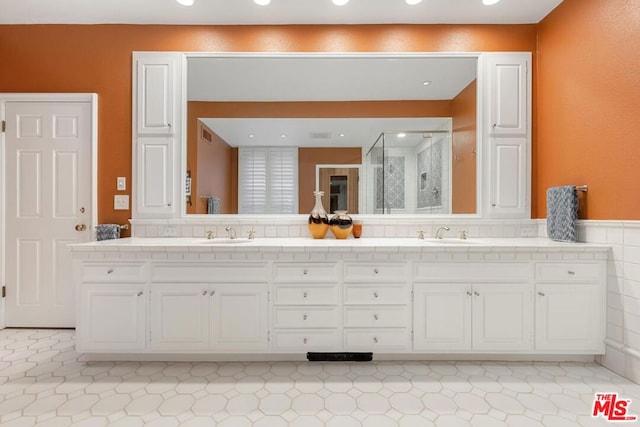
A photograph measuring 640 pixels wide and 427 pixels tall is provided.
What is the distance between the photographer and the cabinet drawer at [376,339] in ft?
6.58

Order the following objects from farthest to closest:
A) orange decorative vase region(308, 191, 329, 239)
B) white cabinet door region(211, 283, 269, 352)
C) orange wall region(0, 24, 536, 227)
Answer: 1. orange wall region(0, 24, 536, 227)
2. orange decorative vase region(308, 191, 329, 239)
3. white cabinet door region(211, 283, 269, 352)

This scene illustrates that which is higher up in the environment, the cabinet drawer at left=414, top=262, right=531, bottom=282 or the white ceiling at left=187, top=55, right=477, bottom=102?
the white ceiling at left=187, top=55, right=477, bottom=102

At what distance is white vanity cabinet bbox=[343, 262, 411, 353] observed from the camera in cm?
201

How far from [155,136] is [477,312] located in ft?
8.79

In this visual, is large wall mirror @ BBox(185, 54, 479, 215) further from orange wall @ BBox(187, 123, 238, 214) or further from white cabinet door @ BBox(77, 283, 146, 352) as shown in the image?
white cabinet door @ BBox(77, 283, 146, 352)

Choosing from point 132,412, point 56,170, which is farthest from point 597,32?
point 56,170

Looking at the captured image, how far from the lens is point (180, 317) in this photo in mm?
2002

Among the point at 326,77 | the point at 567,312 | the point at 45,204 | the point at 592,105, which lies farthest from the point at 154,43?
the point at 567,312

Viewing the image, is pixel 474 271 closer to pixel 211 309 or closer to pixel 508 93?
pixel 508 93

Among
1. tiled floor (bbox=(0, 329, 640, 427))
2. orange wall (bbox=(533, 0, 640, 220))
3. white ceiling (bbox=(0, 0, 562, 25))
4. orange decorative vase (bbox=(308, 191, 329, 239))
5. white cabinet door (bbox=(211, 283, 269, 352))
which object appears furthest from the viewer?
orange decorative vase (bbox=(308, 191, 329, 239))

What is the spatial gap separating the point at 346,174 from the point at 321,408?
1.61 metres

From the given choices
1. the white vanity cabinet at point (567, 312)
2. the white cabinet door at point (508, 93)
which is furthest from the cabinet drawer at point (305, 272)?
the white cabinet door at point (508, 93)

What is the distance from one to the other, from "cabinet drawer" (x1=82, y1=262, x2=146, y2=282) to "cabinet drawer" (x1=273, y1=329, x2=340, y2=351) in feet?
3.17

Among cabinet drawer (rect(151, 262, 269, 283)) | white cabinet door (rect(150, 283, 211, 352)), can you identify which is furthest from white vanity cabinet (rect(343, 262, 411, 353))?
white cabinet door (rect(150, 283, 211, 352))
